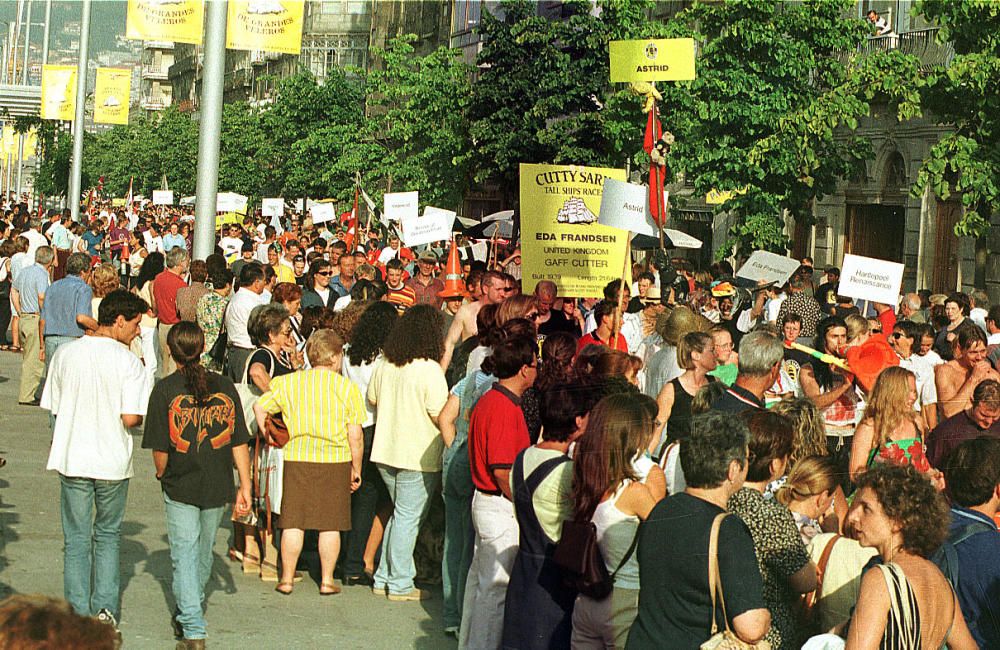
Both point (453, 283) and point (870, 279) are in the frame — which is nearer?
point (453, 283)

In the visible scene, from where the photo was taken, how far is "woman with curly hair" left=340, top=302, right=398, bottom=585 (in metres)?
9.18

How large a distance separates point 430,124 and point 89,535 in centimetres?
2920

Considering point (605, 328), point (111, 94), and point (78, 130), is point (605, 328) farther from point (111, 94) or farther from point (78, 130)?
point (111, 94)

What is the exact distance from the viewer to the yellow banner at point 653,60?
18.1 m

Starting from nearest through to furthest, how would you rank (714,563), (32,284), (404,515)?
(714,563)
(404,515)
(32,284)

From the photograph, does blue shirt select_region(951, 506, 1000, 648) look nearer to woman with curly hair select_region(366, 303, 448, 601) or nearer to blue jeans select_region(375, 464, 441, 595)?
woman with curly hair select_region(366, 303, 448, 601)

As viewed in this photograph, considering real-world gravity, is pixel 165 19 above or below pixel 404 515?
above

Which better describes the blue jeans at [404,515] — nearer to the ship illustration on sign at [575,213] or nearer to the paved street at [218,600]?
the paved street at [218,600]

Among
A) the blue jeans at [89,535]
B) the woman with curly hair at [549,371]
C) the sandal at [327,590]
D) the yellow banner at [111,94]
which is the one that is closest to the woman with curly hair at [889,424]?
the woman with curly hair at [549,371]

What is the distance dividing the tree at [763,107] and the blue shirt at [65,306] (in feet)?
35.4

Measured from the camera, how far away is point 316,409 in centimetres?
840

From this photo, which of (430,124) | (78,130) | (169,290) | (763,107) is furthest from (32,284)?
(430,124)

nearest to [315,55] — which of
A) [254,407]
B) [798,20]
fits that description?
[798,20]

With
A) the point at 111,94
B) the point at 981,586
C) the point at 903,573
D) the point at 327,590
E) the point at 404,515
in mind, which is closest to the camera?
the point at 903,573
